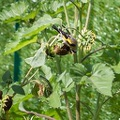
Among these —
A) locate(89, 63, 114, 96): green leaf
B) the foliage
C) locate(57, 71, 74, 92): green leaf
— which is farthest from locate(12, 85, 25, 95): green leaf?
locate(89, 63, 114, 96): green leaf

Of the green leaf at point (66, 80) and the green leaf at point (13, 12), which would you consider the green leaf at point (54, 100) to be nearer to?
the green leaf at point (66, 80)

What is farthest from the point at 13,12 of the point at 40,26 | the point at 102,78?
the point at 102,78

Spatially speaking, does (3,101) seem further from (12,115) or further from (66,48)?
(12,115)

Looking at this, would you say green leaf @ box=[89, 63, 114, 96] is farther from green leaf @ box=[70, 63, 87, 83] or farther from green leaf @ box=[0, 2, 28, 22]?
green leaf @ box=[0, 2, 28, 22]

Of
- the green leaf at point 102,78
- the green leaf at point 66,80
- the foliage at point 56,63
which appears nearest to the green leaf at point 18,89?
the foliage at point 56,63

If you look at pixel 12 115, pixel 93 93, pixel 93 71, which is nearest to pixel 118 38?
pixel 93 93
